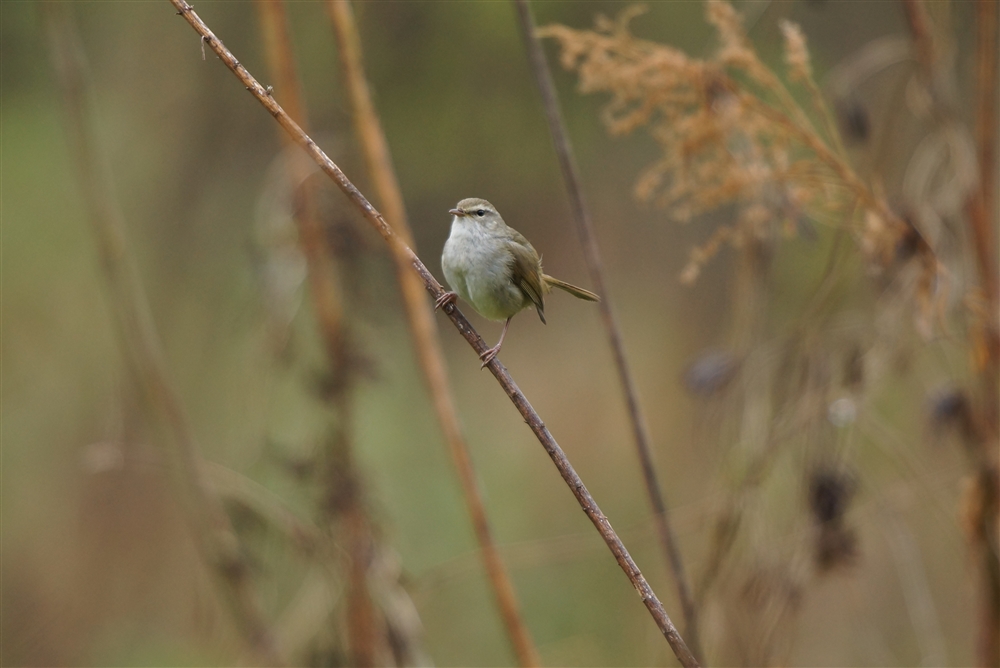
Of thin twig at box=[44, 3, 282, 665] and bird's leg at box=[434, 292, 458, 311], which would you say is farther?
thin twig at box=[44, 3, 282, 665]

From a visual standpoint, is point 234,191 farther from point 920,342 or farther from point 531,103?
point 920,342

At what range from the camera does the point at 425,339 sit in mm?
2045

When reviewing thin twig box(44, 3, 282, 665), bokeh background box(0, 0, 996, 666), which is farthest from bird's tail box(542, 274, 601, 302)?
bokeh background box(0, 0, 996, 666)

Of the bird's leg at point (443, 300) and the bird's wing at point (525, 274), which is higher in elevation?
the bird's leg at point (443, 300)

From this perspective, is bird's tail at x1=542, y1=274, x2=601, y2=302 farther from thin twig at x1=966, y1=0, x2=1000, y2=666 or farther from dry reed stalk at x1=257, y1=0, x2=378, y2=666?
thin twig at x1=966, y1=0, x2=1000, y2=666

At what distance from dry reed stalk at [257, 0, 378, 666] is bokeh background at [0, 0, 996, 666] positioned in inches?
55.6

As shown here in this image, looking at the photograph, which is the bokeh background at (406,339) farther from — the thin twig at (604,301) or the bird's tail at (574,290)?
the thin twig at (604,301)

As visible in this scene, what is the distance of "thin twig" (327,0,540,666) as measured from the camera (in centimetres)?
190

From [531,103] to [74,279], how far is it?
150 inches

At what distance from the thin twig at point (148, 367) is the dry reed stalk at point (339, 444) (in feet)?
0.96

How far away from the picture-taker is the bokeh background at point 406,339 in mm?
4922

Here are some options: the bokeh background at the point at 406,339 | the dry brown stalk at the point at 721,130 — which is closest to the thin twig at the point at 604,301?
the dry brown stalk at the point at 721,130

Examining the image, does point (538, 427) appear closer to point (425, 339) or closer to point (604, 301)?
point (604, 301)

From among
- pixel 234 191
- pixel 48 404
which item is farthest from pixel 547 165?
pixel 48 404
